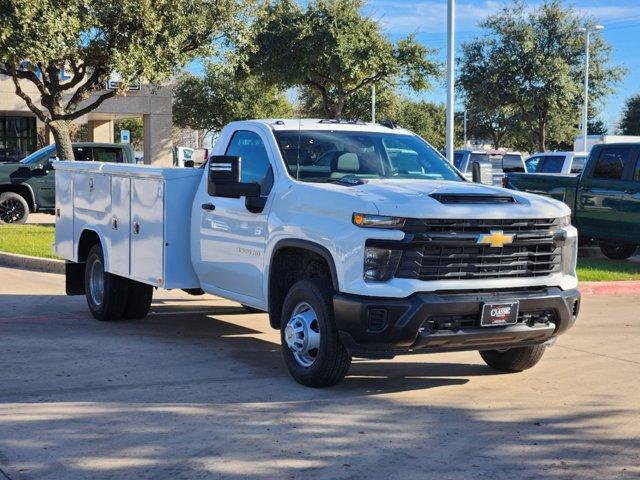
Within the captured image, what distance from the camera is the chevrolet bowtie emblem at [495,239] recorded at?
22.3 feet

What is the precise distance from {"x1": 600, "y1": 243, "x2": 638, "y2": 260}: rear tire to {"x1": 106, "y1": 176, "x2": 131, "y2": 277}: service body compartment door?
10340 millimetres

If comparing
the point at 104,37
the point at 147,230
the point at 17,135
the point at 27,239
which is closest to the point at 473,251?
the point at 147,230

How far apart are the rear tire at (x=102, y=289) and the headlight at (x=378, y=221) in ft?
13.7

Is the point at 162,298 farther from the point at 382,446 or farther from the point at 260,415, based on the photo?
the point at 382,446

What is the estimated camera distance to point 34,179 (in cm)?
2123

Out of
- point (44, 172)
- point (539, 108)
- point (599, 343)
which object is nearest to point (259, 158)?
point (599, 343)

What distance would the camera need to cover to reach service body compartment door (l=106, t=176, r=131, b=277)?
9539 mm

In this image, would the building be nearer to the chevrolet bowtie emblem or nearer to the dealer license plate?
the chevrolet bowtie emblem

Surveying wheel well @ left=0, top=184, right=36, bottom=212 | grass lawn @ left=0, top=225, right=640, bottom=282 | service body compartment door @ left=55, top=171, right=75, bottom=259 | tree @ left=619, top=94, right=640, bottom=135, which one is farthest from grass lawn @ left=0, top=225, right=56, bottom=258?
tree @ left=619, top=94, right=640, bottom=135

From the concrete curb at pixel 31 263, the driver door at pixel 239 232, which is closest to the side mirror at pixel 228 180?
the driver door at pixel 239 232

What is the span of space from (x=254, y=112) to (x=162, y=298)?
51939mm

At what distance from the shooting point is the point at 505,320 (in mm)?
6879

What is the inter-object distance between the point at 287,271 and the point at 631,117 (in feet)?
228

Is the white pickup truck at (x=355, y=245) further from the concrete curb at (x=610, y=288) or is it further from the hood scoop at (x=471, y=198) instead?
the concrete curb at (x=610, y=288)
